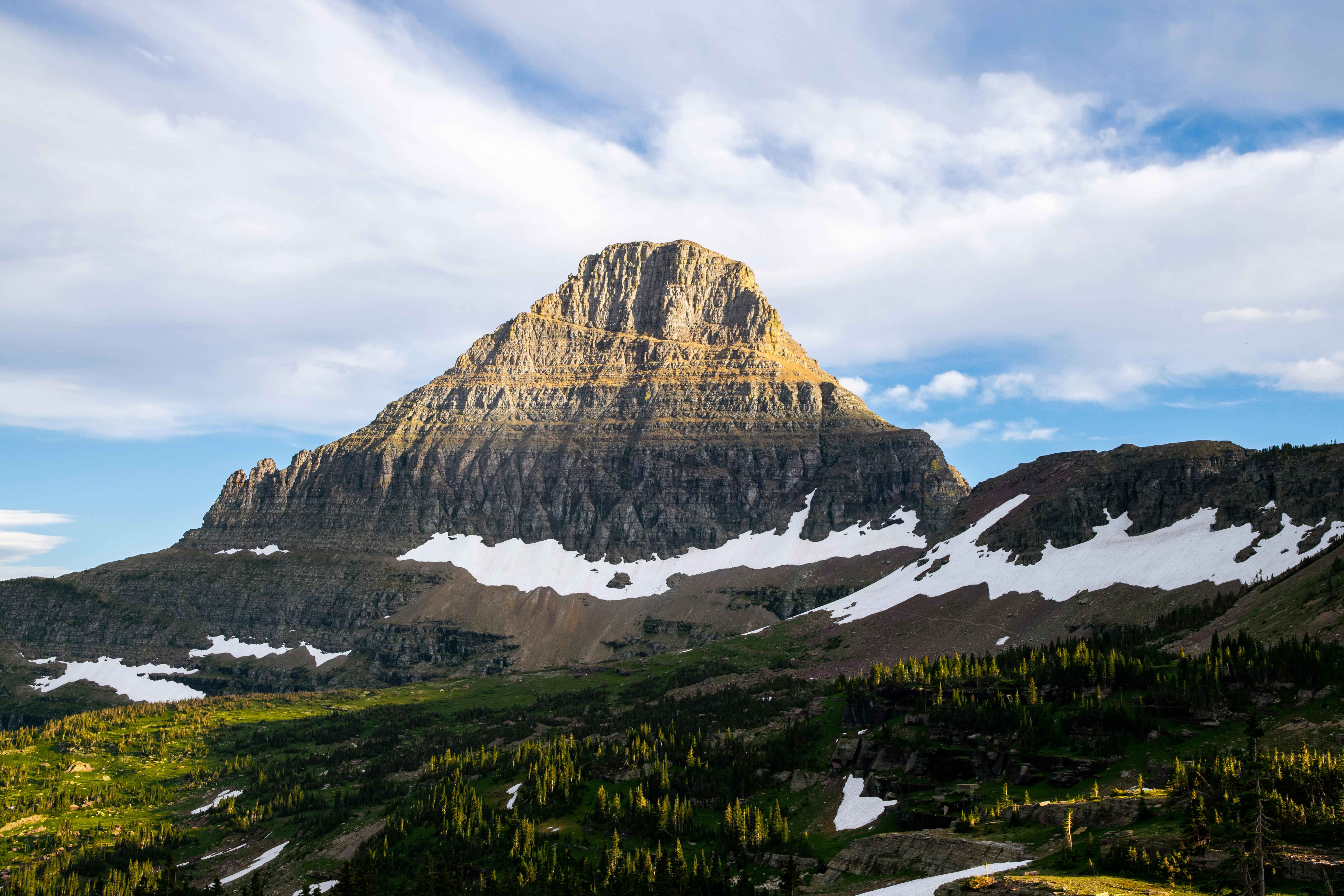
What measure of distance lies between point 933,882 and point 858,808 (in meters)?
35.3

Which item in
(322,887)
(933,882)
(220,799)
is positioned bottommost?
(322,887)

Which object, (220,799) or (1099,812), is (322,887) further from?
(1099,812)

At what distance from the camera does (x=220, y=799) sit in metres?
176

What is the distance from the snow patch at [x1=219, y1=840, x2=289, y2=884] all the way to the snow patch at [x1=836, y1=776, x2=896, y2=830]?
284 feet

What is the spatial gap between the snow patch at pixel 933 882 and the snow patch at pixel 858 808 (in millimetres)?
26824

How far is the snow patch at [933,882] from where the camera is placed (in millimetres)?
70750

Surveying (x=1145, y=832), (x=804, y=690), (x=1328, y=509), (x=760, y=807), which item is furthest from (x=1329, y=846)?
(x=1328, y=509)

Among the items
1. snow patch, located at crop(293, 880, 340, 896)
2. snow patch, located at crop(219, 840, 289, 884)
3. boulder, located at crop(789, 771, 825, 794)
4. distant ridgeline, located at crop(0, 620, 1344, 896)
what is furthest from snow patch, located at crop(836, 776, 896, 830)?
snow patch, located at crop(219, 840, 289, 884)

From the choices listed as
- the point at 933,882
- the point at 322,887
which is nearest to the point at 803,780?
the point at 933,882

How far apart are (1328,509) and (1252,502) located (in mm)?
15796

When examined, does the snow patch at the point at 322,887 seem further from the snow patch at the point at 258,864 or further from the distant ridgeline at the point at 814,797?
the snow patch at the point at 258,864

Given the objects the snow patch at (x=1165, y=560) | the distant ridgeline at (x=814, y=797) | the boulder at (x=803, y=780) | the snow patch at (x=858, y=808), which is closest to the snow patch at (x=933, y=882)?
the distant ridgeline at (x=814, y=797)

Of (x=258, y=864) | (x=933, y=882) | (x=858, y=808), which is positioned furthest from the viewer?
(x=258, y=864)

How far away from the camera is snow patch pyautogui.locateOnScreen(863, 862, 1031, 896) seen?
70.8 m
